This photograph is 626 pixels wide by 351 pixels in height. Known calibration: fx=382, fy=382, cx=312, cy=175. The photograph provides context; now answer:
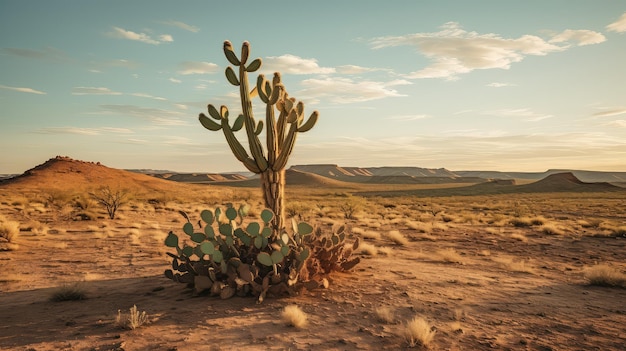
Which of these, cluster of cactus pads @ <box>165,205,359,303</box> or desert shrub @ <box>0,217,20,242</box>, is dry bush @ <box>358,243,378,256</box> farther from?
desert shrub @ <box>0,217,20,242</box>

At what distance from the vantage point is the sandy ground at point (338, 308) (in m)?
4.93

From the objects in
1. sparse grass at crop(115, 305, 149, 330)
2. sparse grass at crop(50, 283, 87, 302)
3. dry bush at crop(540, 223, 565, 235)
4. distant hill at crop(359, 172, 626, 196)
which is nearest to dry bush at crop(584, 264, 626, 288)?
sparse grass at crop(115, 305, 149, 330)

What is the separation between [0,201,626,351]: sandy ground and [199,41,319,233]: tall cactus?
217 centimetres

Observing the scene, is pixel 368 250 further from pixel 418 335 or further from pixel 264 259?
pixel 418 335

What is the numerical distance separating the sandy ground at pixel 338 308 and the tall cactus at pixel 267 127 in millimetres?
2167

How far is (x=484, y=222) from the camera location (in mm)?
23297

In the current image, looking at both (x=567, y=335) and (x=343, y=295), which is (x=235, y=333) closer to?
(x=343, y=295)

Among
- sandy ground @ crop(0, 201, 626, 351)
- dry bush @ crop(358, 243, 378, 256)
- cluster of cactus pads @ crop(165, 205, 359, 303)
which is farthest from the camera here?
dry bush @ crop(358, 243, 378, 256)

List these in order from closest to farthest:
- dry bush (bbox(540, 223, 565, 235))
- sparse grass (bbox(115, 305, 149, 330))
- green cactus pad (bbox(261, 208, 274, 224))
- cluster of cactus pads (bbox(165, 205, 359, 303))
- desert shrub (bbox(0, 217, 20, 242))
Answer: sparse grass (bbox(115, 305, 149, 330)), cluster of cactus pads (bbox(165, 205, 359, 303)), green cactus pad (bbox(261, 208, 274, 224)), desert shrub (bbox(0, 217, 20, 242)), dry bush (bbox(540, 223, 565, 235))

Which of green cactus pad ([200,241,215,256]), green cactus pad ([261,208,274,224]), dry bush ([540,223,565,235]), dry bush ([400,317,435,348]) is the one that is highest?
green cactus pad ([261,208,274,224])

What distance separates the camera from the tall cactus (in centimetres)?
763

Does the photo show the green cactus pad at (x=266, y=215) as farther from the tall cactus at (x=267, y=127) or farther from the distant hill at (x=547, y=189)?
the distant hill at (x=547, y=189)

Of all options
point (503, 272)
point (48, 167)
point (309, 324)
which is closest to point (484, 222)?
point (503, 272)

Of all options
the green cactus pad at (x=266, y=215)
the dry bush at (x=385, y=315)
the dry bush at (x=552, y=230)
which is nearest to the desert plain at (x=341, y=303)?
the dry bush at (x=385, y=315)
